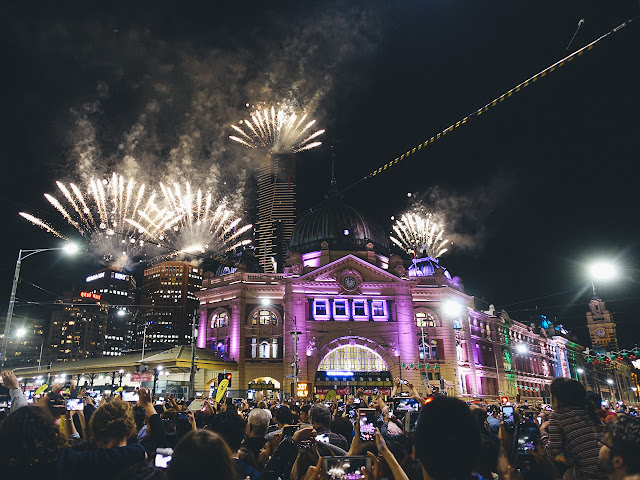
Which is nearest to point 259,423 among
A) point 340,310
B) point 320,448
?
point 320,448

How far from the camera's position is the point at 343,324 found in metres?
64.0

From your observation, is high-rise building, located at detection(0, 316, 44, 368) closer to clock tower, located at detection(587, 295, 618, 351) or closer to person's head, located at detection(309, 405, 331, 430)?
person's head, located at detection(309, 405, 331, 430)

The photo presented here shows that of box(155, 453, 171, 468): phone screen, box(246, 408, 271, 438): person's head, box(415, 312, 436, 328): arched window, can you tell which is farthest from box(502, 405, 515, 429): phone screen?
box(415, 312, 436, 328): arched window

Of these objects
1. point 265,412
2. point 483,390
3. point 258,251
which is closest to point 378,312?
point 483,390

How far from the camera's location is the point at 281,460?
20.5 feet

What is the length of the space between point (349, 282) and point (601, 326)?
164 meters

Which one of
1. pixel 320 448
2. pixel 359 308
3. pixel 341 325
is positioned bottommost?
pixel 320 448

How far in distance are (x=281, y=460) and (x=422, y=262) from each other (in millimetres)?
73810

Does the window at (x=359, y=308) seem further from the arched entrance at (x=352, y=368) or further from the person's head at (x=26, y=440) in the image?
the person's head at (x=26, y=440)

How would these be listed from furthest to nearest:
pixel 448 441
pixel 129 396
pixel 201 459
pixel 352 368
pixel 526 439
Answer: pixel 352 368
pixel 129 396
pixel 526 439
pixel 448 441
pixel 201 459

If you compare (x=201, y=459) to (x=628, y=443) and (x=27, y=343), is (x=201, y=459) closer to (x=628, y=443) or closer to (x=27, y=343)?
(x=628, y=443)

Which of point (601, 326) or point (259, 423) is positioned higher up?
point (601, 326)

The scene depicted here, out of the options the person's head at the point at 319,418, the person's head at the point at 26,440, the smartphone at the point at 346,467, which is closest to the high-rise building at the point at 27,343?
the person's head at the point at 319,418

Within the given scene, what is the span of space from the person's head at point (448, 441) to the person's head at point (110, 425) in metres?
3.43
